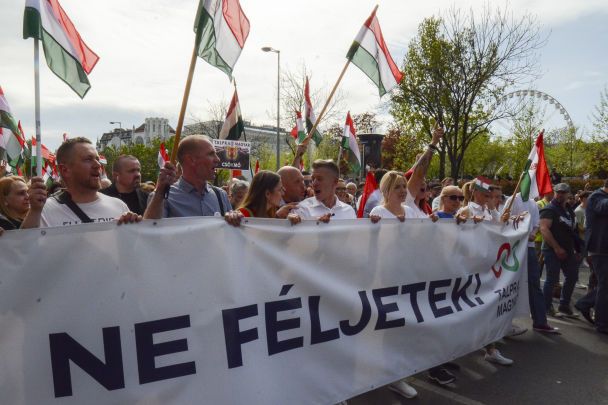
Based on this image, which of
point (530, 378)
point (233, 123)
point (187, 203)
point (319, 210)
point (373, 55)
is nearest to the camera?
point (187, 203)

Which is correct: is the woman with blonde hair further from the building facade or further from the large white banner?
the building facade

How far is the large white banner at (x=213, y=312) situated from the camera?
2.29m

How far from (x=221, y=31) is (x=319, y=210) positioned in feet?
4.96

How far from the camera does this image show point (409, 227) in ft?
12.6

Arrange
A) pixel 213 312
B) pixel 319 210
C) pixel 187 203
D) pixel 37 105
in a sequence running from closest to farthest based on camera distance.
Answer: pixel 213 312 → pixel 37 105 → pixel 187 203 → pixel 319 210

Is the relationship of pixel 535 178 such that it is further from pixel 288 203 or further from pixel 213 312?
pixel 213 312

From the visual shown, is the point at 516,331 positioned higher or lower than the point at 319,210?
lower

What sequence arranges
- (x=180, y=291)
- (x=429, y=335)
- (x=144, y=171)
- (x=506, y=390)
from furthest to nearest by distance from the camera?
(x=144, y=171), (x=506, y=390), (x=429, y=335), (x=180, y=291)

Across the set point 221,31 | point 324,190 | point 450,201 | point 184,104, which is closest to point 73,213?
point 184,104

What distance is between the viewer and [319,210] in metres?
3.92

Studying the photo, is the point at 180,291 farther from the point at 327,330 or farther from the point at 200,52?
the point at 200,52

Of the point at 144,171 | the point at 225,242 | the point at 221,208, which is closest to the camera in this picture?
the point at 225,242

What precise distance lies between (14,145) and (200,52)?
4.42 m

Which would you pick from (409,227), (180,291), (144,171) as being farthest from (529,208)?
(144,171)
